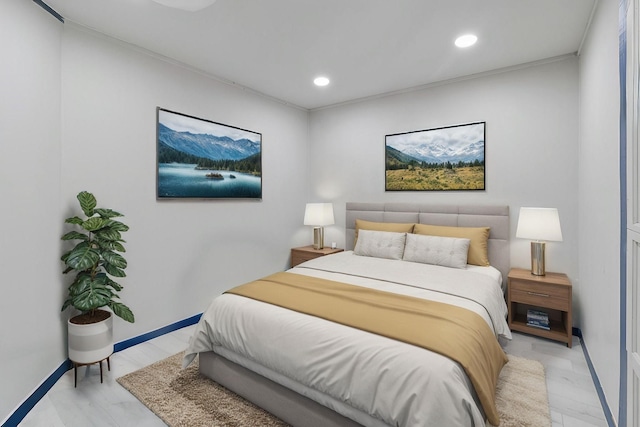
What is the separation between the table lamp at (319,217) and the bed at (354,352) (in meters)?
1.13

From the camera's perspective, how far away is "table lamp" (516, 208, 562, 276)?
280 cm

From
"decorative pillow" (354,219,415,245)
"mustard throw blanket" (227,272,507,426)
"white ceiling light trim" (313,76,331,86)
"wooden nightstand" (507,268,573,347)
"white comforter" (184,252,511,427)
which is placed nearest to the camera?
"white comforter" (184,252,511,427)

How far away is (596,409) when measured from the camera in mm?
1914

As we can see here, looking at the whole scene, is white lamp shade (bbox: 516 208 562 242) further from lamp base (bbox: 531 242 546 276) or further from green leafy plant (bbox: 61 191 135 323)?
green leafy plant (bbox: 61 191 135 323)

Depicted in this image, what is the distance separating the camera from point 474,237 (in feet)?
10.6

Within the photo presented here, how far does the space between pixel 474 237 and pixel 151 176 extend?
3.28 metres

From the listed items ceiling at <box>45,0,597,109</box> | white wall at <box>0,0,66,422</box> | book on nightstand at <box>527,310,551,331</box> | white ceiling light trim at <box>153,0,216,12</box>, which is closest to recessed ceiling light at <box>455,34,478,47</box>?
ceiling at <box>45,0,597,109</box>

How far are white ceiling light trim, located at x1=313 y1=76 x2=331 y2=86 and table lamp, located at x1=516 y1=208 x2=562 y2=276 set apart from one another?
2.48 metres

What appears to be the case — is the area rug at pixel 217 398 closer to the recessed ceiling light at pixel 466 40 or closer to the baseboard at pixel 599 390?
the baseboard at pixel 599 390

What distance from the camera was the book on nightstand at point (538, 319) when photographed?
285 cm

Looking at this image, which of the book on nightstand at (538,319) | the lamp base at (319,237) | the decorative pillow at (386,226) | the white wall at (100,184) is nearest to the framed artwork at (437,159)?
the decorative pillow at (386,226)

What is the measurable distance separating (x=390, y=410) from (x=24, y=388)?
2231 millimetres

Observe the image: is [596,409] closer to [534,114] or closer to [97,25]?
[534,114]

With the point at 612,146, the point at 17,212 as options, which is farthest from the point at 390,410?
the point at 17,212
